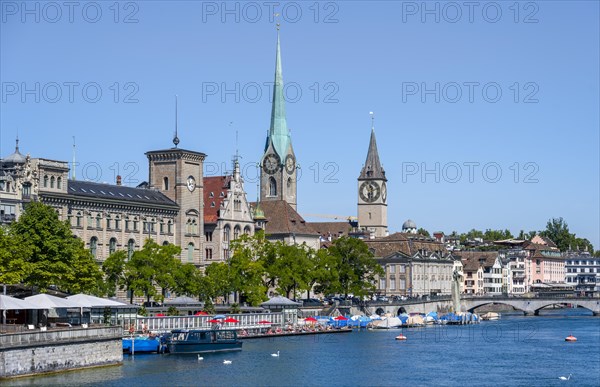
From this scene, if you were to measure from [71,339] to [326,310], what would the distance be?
74.0 metres

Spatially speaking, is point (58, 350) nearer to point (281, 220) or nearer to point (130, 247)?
point (130, 247)

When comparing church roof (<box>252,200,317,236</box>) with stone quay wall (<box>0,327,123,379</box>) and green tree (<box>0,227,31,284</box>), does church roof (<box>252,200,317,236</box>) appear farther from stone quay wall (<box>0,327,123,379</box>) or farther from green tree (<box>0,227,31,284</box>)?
stone quay wall (<box>0,327,123,379</box>)

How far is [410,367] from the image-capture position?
291 feet

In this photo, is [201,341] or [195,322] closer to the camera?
[201,341]

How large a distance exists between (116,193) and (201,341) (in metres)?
40.8

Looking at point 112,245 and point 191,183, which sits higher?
point 191,183

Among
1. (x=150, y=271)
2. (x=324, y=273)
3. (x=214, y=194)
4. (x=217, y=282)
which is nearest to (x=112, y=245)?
(x=217, y=282)

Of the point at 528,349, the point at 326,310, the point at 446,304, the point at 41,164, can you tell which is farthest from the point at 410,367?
the point at 446,304

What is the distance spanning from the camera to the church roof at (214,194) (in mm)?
150000

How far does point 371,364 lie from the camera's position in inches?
3565

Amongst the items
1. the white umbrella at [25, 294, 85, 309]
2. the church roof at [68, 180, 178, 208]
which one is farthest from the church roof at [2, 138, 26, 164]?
the white umbrella at [25, 294, 85, 309]

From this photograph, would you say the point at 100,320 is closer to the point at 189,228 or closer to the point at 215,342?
the point at 215,342

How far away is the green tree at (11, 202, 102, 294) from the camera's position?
3593 inches

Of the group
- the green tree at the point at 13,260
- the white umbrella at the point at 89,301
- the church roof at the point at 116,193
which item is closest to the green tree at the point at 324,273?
the church roof at the point at 116,193
